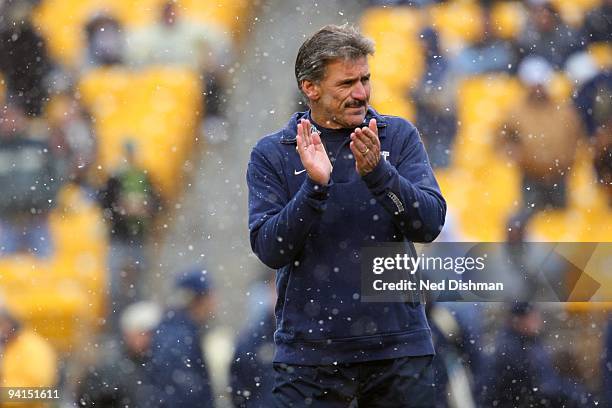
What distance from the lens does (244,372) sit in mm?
5258

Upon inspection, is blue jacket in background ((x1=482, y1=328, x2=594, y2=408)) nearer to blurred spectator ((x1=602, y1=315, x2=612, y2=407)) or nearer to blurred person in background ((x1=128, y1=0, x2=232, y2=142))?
blurred spectator ((x1=602, y1=315, x2=612, y2=407))

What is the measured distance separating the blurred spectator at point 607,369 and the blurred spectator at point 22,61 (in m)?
3.10

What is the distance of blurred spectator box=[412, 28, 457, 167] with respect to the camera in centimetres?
544

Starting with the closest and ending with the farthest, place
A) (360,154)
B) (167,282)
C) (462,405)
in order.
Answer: (360,154) → (462,405) → (167,282)

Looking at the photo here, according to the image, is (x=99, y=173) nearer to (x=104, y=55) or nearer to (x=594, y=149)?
(x=104, y=55)

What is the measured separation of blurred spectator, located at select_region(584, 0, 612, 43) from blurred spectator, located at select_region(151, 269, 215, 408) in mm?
2339

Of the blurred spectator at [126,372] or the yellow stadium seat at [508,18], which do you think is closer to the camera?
the blurred spectator at [126,372]

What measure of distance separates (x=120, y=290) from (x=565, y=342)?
2245 millimetres

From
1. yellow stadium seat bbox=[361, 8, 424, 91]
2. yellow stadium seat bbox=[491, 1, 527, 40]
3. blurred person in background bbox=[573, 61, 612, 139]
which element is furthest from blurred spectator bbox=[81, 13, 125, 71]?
blurred person in background bbox=[573, 61, 612, 139]

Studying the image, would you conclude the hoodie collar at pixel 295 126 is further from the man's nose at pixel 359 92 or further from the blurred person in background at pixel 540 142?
the blurred person in background at pixel 540 142

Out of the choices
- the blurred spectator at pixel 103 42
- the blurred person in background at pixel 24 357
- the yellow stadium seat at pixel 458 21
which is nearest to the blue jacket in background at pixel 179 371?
the blurred person in background at pixel 24 357

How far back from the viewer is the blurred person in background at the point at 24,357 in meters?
5.34

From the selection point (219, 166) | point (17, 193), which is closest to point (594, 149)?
point (219, 166)

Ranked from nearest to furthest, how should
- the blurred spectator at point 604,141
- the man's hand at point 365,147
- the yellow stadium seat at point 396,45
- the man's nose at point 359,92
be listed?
the man's hand at point 365,147
the man's nose at point 359,92
the blurred spectator at point 604,141
the yellow stadium seat at point 396,45
